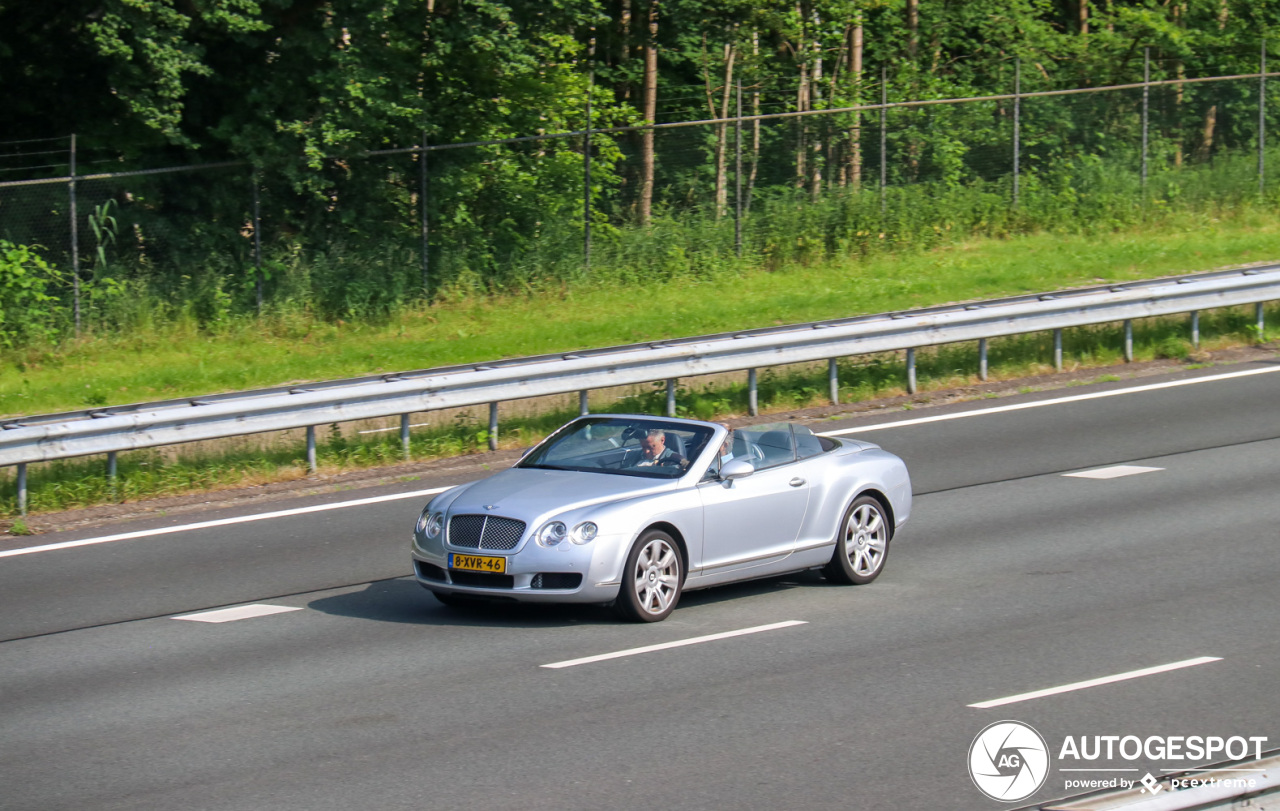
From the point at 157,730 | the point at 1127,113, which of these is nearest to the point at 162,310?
the point at 157,730

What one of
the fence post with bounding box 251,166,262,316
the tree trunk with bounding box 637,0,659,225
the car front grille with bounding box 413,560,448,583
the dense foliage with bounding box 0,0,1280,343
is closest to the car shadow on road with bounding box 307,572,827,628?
the car front grille with bounding box 413,560,448,583

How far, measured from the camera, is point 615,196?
27.0 metres

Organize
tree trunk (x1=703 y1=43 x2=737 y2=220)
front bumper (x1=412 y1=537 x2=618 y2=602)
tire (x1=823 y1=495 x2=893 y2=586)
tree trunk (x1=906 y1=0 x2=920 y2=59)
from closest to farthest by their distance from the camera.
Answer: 1. front bumper (x1=412 y1=537 x2=618 y2=602)
2. tire (x1=823 y1=495 x2=893 y2=586)
3. tree trunk (x1=703 y1=43 x2=737 y2=220)
4. tree trunk (x1=906 y1=0 x2=920 y2=59)

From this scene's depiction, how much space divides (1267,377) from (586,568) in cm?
1225

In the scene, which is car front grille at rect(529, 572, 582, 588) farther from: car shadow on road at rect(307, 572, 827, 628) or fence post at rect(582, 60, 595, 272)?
fence post at rect(582, 60, 595, 272)

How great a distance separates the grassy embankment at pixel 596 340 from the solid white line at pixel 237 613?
4.27 m

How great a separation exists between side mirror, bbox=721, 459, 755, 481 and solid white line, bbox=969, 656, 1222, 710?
9.60 ft

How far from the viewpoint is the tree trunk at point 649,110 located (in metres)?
27.2

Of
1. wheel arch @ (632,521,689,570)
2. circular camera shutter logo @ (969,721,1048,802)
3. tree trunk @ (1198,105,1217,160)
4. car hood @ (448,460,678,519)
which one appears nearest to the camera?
circular camera shutter logo @ (969,721,1048,802)

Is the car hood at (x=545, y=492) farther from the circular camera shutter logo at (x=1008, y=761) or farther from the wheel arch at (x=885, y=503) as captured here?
the circular camera shutter logo at (x=1008, y=761)

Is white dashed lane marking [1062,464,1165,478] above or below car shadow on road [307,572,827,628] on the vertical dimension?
above

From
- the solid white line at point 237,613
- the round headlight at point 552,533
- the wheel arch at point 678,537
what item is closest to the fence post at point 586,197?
the solid white line at point 237,613

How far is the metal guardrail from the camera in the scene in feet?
46.8

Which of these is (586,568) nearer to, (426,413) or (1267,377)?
(426,413)
